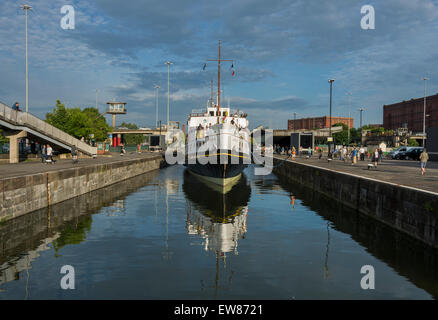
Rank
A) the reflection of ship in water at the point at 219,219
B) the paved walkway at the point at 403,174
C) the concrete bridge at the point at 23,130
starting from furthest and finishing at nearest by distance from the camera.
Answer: the concrete bridge at the point at 23,130 → the paved walkway at the point at 403,174 → the reflection of ship in water at the point at 219,219

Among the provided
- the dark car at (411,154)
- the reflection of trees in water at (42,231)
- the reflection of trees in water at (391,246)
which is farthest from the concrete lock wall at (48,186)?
the dark car at (411,154)

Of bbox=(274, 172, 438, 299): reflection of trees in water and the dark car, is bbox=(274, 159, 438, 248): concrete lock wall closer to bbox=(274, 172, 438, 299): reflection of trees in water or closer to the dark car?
bbox=(274, 172, 438, 299): reflection of trees in water

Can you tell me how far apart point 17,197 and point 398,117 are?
165 m

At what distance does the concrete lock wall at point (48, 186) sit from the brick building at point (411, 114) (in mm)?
130562

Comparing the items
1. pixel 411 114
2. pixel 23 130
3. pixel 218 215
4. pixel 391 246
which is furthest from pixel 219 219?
pixel 411 114

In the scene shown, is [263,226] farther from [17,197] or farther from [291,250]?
[17,197]

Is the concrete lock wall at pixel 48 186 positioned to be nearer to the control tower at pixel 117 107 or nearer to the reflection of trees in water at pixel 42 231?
the reflection of trees in water at pixel 42 231

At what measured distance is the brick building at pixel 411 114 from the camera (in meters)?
130

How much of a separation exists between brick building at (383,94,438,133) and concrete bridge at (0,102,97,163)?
423ft

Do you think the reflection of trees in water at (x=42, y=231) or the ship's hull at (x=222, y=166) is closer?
the reflection of trees in water at (x=42, y=231)

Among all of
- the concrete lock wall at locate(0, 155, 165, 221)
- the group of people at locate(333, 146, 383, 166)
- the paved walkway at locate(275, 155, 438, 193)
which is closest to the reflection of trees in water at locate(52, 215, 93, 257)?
the concrete lock wall at locate(0, 155, 165, 221)

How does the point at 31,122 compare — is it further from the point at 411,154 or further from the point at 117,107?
the point at 117,107

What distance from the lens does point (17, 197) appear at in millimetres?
14672

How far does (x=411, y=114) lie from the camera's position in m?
144
